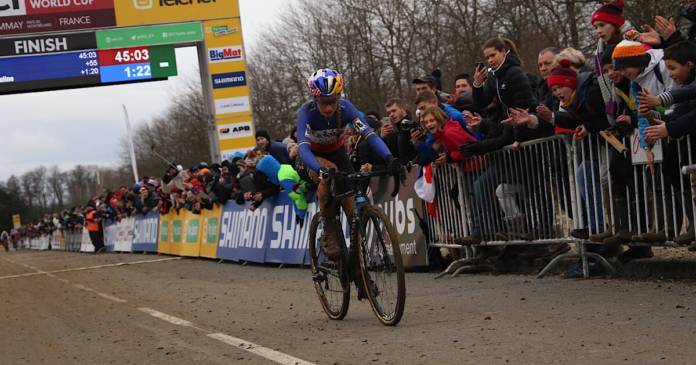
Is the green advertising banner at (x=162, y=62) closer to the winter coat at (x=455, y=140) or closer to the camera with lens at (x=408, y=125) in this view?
the camera with lens at (x=408, y=125)

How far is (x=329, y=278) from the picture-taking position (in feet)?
26.9

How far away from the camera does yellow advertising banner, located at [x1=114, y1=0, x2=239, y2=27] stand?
90.5ft

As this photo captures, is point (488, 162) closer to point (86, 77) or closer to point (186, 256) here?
point (186, 256)

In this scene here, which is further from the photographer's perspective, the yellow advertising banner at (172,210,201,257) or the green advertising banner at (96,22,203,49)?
the green advertising banner at (96,22,203,49)

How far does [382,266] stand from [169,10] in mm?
22552

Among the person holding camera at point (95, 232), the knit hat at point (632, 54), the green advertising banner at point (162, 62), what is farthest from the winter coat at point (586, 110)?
the person holding camera at point (95, 232)

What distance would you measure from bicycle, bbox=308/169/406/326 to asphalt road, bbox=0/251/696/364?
6.9 inches

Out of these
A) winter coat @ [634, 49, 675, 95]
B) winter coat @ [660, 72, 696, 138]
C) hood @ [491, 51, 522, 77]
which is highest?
hood @ [491, 51, 522, 77]

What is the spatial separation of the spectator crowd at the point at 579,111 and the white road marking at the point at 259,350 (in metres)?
1.99

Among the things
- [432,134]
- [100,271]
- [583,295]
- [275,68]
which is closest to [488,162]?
[432,134]

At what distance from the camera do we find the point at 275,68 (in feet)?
184

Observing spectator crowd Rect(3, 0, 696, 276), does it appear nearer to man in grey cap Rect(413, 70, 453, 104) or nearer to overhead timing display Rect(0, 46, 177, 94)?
man in grey cap Rect(413, 70, 453, 104)

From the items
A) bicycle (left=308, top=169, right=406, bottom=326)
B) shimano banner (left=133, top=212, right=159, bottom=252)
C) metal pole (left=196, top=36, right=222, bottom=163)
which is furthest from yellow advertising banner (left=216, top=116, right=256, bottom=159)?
bicycle (left=308, top=169, right=406, bottom=326)

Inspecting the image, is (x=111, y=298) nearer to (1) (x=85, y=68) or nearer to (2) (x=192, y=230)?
(2) (x=192, y=230)
